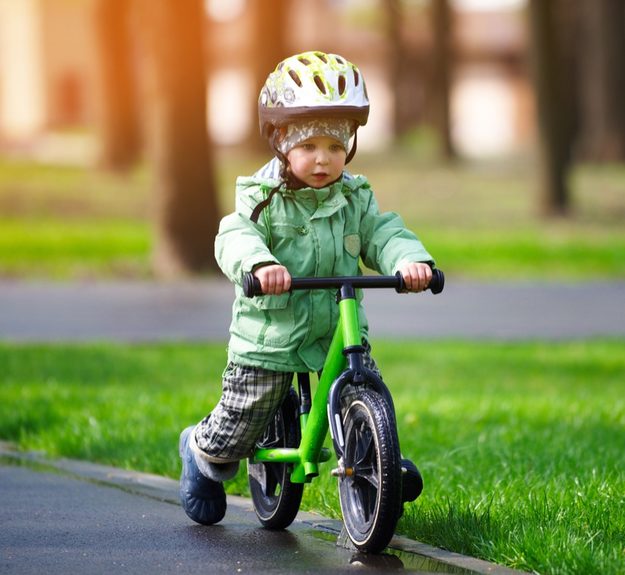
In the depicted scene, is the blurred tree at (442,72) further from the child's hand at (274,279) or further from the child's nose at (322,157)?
the child's hand at (274,279)

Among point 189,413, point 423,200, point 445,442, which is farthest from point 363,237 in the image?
point 423,200

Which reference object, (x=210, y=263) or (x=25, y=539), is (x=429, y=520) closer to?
(x=25, y=539)

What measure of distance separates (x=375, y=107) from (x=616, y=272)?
57598 mm

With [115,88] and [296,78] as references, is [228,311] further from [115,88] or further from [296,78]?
[115,88]

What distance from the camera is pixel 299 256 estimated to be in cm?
522

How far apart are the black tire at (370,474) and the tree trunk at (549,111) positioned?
18.8 meters

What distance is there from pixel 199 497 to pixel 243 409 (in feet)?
1.87

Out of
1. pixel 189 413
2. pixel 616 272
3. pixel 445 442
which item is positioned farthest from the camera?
pixel 616 272

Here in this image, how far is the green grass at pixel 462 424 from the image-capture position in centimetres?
526

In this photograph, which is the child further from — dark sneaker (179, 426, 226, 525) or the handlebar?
dark sneaker (179, 426, 226, 525)

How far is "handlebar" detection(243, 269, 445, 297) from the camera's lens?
4.89 meters

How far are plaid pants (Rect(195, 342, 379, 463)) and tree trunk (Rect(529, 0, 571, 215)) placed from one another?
1852cm

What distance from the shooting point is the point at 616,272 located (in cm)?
1944

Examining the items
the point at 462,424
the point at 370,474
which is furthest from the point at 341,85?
the point at 462,424
